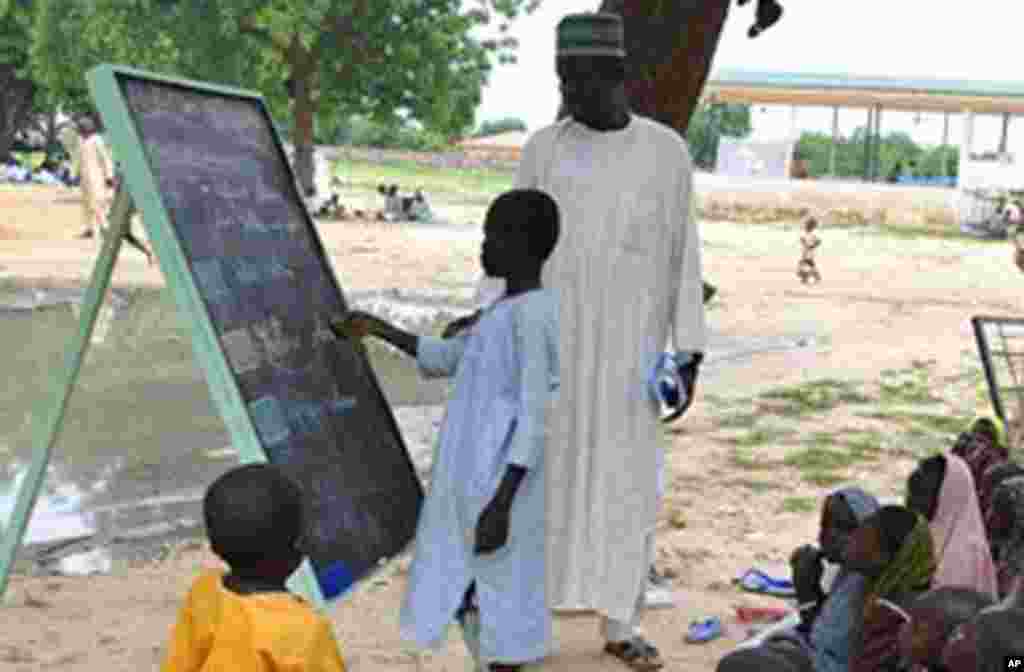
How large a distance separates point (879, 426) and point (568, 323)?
5.66m

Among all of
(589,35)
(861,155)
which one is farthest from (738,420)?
(861,155)

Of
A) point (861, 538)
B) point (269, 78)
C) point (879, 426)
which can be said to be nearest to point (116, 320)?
point (879, 426)

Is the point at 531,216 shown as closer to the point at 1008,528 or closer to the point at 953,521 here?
the point at 953,521

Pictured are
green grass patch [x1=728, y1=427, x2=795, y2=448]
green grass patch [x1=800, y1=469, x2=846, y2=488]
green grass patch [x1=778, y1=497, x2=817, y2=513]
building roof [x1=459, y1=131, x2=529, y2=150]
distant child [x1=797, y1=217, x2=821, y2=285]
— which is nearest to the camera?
green grass patch [x1=778, y1=497, x2=817, y2=513]

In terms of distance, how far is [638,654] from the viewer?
181 inches

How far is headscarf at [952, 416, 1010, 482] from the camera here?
15.8ft

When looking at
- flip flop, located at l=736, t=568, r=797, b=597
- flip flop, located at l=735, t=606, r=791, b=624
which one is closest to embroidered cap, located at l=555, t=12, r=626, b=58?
flip flop, located at l=735, t=606, r=791, b=624

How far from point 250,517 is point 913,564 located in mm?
1760

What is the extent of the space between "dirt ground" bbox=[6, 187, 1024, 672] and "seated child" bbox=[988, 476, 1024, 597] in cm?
105

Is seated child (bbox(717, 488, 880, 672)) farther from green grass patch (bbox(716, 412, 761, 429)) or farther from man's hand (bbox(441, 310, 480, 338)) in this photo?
green grass patch (bbox(716, 412, 761, 429))

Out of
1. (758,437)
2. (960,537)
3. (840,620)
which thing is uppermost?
(960,537)

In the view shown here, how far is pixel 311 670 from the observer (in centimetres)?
250

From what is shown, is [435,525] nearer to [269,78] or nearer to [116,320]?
[116,320]

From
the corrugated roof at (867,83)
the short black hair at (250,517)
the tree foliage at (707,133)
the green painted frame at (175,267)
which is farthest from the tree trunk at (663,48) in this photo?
the tree foliage at (707,133)
